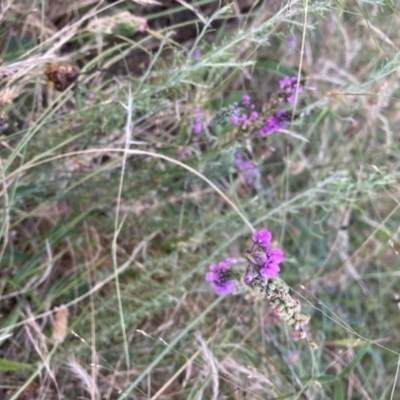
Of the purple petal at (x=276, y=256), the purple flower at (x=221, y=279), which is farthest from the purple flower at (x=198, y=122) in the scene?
the purple petal at (x=276, y=256)

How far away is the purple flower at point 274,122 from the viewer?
1.06 meters

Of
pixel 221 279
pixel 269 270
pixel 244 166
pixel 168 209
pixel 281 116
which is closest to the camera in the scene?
pixel 269 270

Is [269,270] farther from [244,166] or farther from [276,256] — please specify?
[244,166]

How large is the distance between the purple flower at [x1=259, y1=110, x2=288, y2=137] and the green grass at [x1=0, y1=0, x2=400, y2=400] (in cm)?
2

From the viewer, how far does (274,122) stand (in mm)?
1064

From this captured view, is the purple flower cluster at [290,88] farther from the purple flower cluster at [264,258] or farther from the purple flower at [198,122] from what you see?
the purple flower cluster at [264,258]

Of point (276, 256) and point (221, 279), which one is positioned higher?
point (276, 256)

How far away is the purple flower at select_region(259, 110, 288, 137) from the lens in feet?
3.48

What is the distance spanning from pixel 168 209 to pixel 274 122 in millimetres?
470

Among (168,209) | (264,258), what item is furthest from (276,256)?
(168,209)

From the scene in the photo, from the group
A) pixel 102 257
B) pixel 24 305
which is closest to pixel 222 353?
pixel 102 257

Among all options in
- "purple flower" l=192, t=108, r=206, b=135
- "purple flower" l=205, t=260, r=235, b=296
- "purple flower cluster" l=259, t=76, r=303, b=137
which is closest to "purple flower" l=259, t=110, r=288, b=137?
"purple flower cluster" l=259, t=76, r=303, b=137

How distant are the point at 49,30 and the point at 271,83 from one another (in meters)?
0.70

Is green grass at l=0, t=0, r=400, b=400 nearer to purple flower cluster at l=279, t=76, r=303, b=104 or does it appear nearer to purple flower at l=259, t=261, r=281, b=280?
purple flower cluster at l=279, t=76, r=303, b=104
